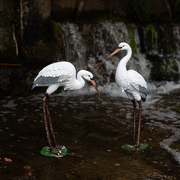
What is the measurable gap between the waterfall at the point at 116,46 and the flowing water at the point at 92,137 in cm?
121

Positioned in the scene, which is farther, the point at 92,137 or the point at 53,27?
the point at 53,27

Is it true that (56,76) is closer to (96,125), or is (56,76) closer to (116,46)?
(96,125)

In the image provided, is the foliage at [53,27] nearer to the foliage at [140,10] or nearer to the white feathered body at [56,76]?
the foliage at [140,10]

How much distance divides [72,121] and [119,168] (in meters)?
1.95

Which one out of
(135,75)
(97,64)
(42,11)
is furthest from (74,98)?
(135,75)

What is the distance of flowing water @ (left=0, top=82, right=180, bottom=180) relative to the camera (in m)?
3.56

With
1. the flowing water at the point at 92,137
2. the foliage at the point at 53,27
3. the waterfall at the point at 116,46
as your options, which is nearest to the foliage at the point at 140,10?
the waterfall at the point at 116,46

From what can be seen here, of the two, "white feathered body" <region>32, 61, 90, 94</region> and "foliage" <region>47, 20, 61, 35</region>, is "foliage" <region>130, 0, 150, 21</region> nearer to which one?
"foliage" <region>47, 20, 61, 35</region>

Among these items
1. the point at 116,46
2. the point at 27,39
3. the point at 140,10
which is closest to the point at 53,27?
the point at 27,39

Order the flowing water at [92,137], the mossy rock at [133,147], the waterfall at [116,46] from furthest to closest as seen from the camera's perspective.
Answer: the waterfall at [116,46] < the mossy rock at [133,147] < the flowing water at [92,137]

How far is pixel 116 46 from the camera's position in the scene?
28.9 feet

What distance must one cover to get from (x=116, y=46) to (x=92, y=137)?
4.67 m

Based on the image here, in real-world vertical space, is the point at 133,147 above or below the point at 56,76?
below

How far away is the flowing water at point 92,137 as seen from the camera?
356 centimetres
